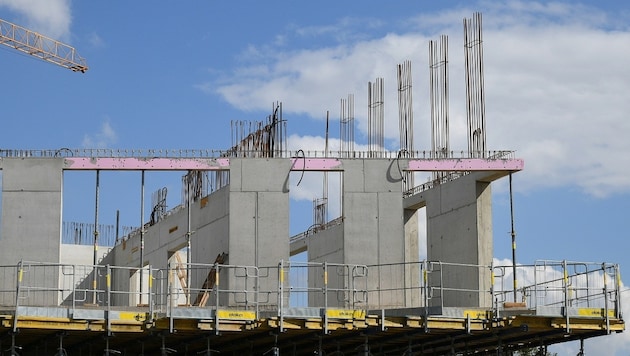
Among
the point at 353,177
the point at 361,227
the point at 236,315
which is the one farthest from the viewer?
the point at 353,177

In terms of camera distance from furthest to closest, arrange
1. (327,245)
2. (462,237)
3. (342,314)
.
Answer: (327,245) → (462,237) → (342,314)

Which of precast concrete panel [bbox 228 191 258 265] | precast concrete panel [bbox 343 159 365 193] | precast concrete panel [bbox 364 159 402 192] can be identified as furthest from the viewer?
precast concrete panel [bbox 364 159 402 192]

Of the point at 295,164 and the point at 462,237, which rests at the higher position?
the point at 295,164

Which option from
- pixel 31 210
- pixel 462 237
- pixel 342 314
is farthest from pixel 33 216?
pixel 462 237

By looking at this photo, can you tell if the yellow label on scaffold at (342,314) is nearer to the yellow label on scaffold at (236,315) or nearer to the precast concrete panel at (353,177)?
the yellow label on scaffold at (236,315)

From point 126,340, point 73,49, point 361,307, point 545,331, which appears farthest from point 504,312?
point 73,49

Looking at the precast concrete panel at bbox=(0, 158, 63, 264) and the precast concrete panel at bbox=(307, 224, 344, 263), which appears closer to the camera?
the precast concrete panel at bbox=(0, 158, 63, 264)

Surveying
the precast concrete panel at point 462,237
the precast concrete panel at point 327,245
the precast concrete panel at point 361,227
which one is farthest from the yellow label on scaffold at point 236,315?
the precast concrete panel at point 327,245

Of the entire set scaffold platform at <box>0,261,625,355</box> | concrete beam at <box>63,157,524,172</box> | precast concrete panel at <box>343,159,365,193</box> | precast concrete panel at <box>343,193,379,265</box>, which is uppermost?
concrete beam at <box>63,157,524,172</box>

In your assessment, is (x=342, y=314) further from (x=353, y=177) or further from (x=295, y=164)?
(x=295, y=164)

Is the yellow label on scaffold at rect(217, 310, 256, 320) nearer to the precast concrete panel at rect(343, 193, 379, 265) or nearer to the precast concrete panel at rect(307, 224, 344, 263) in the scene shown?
the precast concrete panel at rect(343, 193, 379, 265)

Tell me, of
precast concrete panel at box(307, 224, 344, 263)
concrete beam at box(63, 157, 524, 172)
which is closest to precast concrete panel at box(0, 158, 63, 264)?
concrete beam at box(63, 157, 524, 172)

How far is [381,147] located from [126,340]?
12.0 meters

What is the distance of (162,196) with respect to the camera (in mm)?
44594
